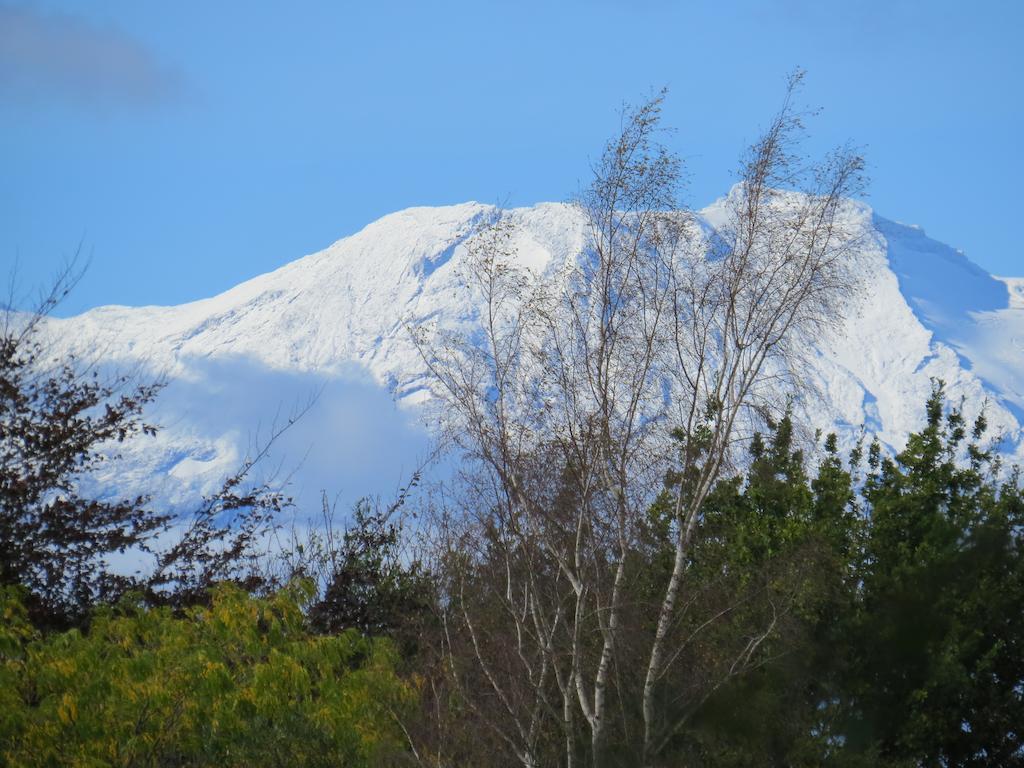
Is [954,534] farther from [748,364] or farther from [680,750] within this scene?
[748,364]

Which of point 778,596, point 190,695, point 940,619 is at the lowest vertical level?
point 190,695

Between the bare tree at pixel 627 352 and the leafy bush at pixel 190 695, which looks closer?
the leafy bush at pixel 190 695

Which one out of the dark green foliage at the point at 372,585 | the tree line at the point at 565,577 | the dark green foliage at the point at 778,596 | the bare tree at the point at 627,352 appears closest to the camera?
the tree line at the point at 565,577

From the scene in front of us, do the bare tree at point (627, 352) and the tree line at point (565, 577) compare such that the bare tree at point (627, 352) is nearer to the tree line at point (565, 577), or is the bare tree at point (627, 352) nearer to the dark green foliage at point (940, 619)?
Answer: the tree line at point (565, 577)

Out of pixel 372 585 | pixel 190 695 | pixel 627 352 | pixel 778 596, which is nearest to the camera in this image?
pixel 190 695

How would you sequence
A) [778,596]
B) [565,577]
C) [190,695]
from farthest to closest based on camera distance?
[778,596], [565,577], [190,695]

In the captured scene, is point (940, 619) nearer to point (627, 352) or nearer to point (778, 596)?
point (778, 596)

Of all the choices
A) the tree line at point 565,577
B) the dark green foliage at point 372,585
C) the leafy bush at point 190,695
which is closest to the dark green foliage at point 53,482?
the tree line at point 565,577

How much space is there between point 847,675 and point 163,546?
32.2 feet

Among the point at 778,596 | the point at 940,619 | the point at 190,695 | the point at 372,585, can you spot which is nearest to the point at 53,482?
the point at 372,585

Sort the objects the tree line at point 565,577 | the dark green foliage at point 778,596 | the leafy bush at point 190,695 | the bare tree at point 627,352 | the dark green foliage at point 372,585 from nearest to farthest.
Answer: the leafy bush at point 190,695, the tree line at point 565,577, the bare tree at point 627,352, the dark green foliage at point 778,596, the dark green foliage at point 372,585

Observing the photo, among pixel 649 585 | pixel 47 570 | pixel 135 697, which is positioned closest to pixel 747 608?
pixel 649 585

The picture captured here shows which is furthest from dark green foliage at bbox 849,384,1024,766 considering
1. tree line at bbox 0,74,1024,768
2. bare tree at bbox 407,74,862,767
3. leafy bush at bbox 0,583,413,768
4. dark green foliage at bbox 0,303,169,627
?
dark green foliage at bbox 0,303,169,627

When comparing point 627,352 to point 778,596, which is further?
point 778,596
